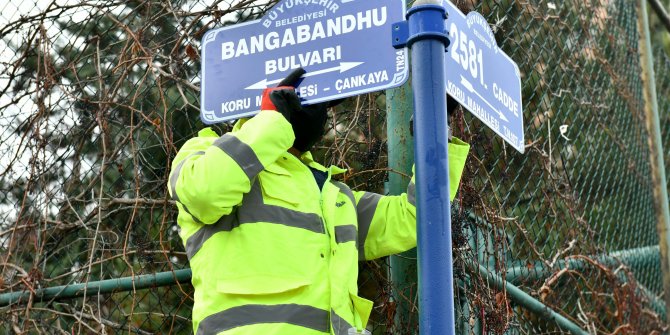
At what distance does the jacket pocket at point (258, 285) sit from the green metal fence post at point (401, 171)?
2.07 feet

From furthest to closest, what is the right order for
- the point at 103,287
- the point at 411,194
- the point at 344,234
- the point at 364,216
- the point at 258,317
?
Answer: the point at 103,287 < the point at 364,216 < the point at 411,194 < the point at 344,234 < the point at 258,317

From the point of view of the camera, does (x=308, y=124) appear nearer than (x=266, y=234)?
No

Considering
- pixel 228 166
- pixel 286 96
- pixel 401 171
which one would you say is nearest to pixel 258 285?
pixel 228 166

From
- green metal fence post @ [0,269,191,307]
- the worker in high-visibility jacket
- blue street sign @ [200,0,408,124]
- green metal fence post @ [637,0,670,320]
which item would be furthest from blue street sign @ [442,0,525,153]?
green metal fence post @ [637,0,670,320]

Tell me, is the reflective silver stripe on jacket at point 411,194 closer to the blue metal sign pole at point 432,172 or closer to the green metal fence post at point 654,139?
the blue metal sign pole at point 432,172

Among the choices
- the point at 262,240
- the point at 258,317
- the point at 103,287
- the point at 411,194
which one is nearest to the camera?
the point at 258,317

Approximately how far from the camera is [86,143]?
14.2 ft

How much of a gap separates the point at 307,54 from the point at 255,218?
54 centimetres

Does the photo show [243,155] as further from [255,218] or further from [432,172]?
[432,172]

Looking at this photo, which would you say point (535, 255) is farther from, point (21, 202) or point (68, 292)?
point (21, 202)

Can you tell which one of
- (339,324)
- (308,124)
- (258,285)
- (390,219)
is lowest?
(339,324)

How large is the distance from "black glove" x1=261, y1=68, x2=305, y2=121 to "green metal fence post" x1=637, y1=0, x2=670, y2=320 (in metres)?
3.53

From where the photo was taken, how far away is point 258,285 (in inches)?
112

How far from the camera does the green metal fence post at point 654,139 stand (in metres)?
5.79
